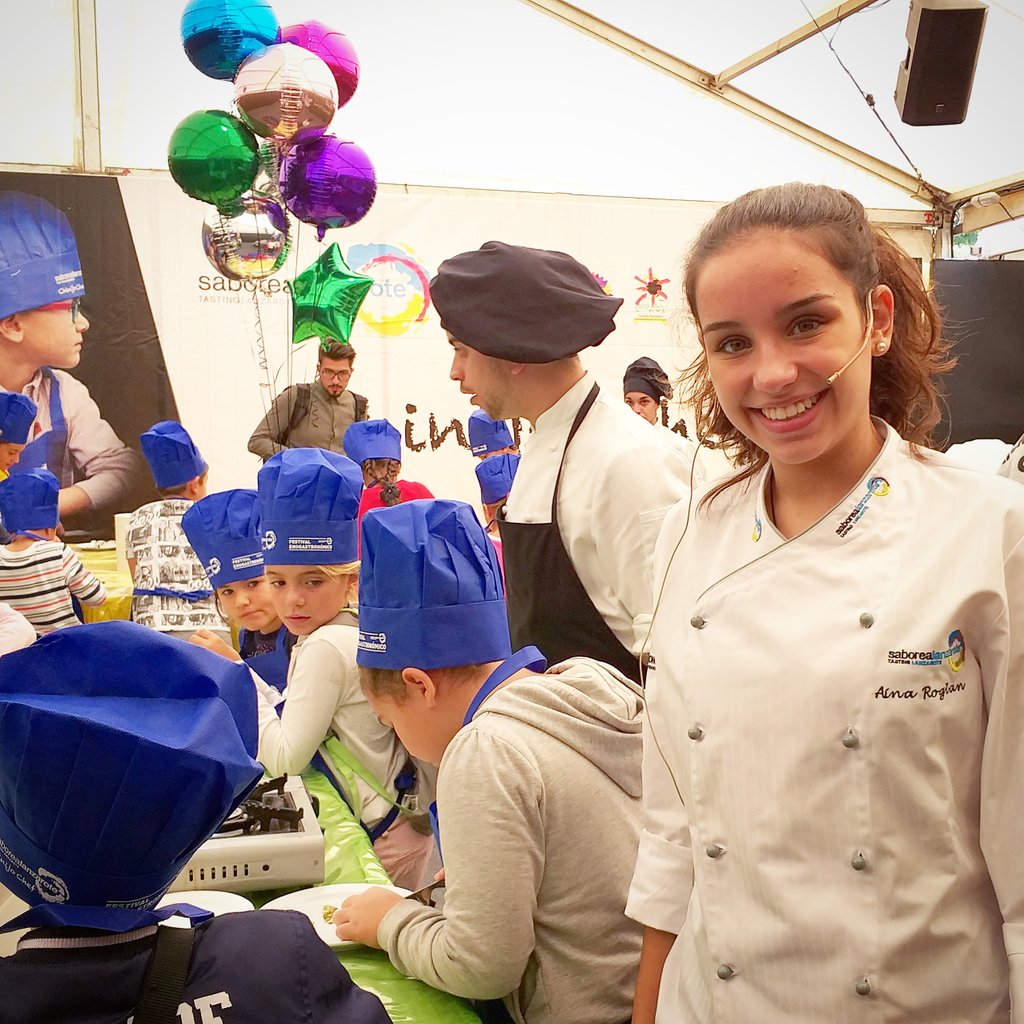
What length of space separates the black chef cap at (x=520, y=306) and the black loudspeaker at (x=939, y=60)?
2.85 m

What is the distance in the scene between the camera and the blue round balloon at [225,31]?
163 inches

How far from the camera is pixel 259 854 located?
1.61 meters

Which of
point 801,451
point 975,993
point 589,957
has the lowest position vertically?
point 589,957

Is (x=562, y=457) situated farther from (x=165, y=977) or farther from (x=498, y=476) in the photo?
(x=498, y=476)

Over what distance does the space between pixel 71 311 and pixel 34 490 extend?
193cm

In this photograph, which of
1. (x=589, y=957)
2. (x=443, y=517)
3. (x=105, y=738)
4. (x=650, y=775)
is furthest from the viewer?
(x=443, y=517)

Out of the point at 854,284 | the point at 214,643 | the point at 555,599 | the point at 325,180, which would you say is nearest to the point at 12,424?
the point at 325,180

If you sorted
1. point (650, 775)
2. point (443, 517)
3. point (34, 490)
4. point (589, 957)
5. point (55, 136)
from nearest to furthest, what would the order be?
1. point (650, 775)
2. point (589, 957)
3. point (443, 517)
4. point (34, 490)
5. point (55, 136)

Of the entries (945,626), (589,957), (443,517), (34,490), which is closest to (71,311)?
(34,490)

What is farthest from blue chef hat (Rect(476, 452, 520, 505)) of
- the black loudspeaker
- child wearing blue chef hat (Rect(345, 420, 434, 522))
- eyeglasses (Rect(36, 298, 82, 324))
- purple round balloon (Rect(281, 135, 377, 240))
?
eyeglasses (Rect(36, 298, 82, 324))

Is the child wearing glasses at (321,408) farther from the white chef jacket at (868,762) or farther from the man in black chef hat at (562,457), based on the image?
the white chef jacket at (868,762)

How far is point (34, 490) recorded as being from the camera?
14.8 ft

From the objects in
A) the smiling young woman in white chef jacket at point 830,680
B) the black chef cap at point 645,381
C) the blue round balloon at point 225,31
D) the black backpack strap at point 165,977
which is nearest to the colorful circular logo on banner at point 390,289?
the black chef cap at point 645,381

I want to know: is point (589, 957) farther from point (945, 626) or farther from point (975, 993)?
point (945, 626)
